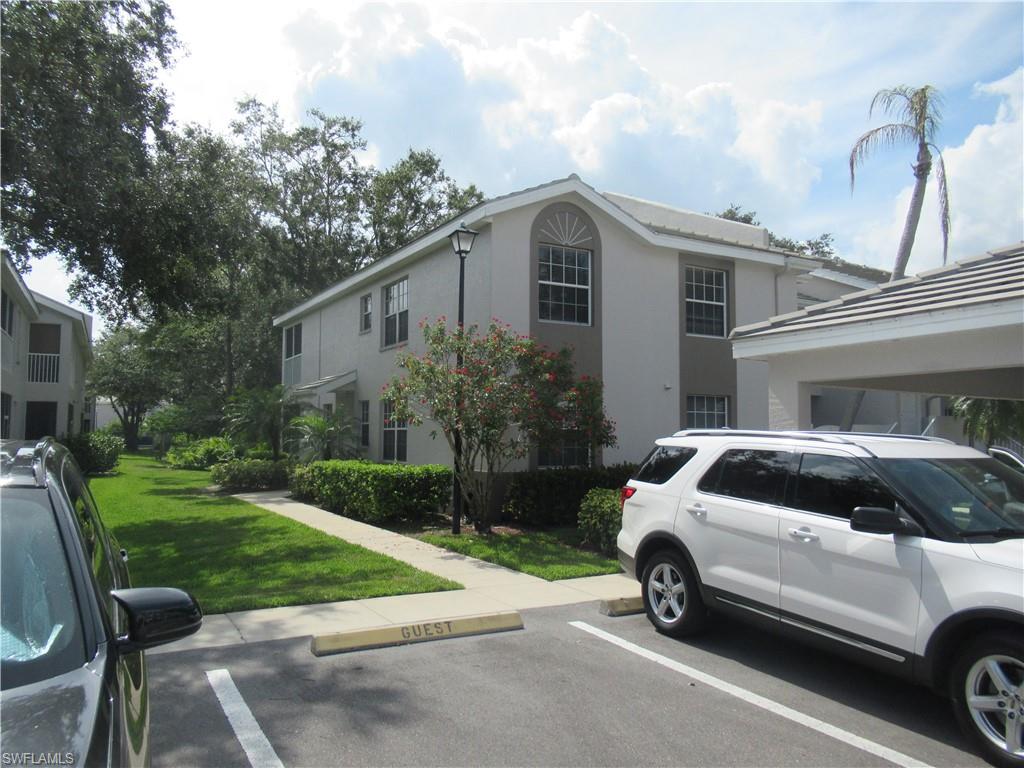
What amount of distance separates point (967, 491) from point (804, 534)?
1.10 m

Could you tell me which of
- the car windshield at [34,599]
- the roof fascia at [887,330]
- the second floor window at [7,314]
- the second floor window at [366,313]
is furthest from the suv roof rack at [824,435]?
the second floor window at [7,314]

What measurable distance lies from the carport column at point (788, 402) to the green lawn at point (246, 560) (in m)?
4.35

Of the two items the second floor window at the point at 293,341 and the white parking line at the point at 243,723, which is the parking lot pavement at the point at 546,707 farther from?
the second floor window at the point at 293,341

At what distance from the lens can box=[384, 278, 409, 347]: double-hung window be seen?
56.3ft

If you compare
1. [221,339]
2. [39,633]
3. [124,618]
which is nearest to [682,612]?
[124,618]

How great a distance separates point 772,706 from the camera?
15.9 ft

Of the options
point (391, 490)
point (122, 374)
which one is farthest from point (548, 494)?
point (122, 374)

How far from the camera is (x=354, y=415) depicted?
2022 cm

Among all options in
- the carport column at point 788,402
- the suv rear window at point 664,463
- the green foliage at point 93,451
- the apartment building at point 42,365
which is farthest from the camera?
the green foliage at point 93,451

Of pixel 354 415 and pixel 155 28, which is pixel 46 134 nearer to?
pixel 155 28

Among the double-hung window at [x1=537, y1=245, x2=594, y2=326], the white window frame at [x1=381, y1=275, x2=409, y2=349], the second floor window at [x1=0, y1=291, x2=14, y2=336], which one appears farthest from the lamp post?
the second floor window at [x1=0, y1=291, x2=14, y2=336]

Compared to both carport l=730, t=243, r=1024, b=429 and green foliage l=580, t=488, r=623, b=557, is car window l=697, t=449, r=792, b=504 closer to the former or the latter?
carport l=730, t=243, r=1024, b=429

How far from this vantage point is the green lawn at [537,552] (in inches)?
359

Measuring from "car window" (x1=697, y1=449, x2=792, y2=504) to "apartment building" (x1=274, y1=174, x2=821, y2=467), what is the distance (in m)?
6.19
